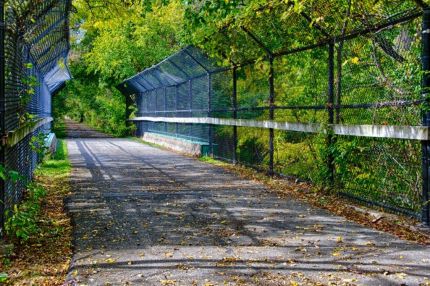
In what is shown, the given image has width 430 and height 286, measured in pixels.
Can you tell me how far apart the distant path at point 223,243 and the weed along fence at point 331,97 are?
32.8 inches

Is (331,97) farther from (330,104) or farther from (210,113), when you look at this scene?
(210,113)

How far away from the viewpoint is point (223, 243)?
6.04 metres

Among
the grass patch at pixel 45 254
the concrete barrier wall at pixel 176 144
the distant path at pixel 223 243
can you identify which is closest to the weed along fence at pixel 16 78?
the grass patch at pixel 45 254

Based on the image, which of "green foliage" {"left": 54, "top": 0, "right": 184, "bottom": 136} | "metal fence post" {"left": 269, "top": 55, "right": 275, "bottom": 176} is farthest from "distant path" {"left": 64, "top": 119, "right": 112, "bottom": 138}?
"metal fence post" {"left": 269, "top": 55, "right": 275, "bottom": 176}

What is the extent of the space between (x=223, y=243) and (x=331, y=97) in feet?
12.5

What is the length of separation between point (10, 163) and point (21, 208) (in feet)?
2.67

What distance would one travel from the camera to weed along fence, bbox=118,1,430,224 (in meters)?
7.00

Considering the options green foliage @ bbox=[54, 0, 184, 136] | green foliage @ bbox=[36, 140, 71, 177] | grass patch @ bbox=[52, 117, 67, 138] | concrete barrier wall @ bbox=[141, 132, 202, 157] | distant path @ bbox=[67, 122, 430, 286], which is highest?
green foliage @ bbox=[54, 0, 184, 136]

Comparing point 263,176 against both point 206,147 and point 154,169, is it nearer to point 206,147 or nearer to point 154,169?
point 154,169

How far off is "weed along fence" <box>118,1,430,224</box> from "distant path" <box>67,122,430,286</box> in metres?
0.83

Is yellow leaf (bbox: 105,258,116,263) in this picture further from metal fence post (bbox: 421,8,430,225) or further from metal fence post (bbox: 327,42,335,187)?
metal fence post (bbox: 327,42,335,187)

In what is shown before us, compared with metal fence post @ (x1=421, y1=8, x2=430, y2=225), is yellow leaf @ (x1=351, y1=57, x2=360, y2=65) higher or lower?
higher

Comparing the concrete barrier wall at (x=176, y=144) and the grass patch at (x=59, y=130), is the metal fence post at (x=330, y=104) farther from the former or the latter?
the grass patch at (x=59, y=130)

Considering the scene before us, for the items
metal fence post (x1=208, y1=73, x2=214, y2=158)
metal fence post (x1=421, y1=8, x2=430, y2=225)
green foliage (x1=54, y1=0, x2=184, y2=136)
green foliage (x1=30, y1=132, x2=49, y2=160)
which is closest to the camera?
metal fence post (x1=421, y1=8, x2=430, y2=225)
